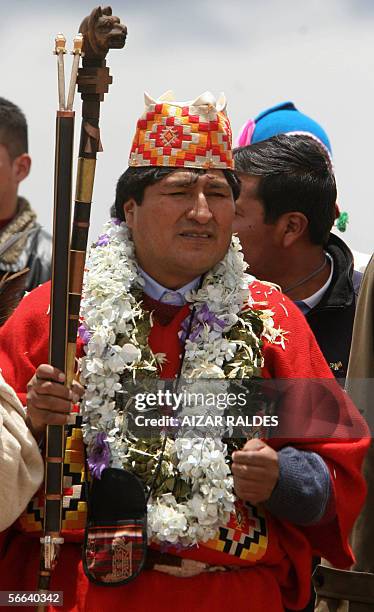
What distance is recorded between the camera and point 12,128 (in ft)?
23.1

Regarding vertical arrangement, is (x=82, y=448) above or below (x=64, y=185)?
below

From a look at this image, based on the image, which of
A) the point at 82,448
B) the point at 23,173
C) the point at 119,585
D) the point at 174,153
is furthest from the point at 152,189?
the point at 23,173

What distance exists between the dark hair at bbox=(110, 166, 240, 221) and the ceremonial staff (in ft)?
1.01

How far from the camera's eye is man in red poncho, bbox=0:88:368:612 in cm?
445

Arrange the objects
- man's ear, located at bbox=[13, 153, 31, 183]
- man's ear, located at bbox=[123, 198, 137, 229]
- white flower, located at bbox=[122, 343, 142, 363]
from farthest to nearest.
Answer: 1. man's ear, located at bbox=[13, 153, 31, 183]
2. man's ear, located at bbox=[123, 198, 137, 229]
3. white flower, located at bbox=[122, 343, 142, 363]

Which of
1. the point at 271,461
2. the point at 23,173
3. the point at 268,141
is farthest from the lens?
the point at 23,173

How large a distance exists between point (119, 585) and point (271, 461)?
2.00 ft

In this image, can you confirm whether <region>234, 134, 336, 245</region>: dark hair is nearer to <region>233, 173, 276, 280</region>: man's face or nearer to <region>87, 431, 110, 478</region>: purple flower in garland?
<region>233, 173, 276, 280</region>: man's face

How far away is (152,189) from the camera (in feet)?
15.5

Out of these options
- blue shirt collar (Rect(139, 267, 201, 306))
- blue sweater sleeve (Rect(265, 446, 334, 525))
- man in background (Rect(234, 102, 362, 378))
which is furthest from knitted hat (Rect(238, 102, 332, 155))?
blue sweater sleeve (Rect(265, 446, 334, 525))

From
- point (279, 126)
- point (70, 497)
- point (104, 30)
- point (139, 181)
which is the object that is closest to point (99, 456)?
point (70, 497)

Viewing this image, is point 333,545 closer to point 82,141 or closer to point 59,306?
point 59,306

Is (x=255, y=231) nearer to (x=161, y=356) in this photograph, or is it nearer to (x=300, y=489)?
(x=161, y=356)

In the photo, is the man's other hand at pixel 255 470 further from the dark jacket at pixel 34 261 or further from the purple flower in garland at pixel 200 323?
the dark jacket at pixel 34 261
